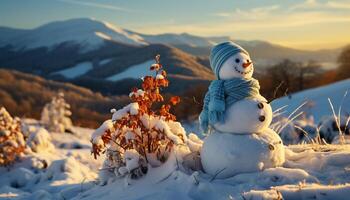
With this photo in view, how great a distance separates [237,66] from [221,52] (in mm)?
271

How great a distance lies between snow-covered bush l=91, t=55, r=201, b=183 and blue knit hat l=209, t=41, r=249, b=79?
2.26 ft

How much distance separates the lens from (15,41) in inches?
7539

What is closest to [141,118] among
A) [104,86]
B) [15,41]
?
[104,86]

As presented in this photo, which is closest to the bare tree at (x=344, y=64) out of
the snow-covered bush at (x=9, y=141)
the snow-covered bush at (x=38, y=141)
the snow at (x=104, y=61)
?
the snow-covered bush at (x=38, y=141)

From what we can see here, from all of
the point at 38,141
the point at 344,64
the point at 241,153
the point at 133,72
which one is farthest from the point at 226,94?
the point at 133,72

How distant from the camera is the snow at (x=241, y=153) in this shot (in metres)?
5.18

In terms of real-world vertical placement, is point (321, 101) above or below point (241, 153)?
below

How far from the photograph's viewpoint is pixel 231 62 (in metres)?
5.46

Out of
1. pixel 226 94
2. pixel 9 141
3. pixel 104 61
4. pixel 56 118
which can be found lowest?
pixel 104 61

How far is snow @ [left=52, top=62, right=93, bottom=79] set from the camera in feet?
404

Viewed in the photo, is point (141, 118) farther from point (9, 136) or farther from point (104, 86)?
point (104, 86)

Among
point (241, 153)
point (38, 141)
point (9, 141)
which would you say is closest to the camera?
point (241, 153)

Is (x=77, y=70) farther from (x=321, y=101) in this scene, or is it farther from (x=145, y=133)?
(x=145, y=133)

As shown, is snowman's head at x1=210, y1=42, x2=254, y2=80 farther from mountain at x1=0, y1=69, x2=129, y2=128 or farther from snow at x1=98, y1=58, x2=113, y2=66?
snow at x1=98, y1=58, x2=113, y2=66
